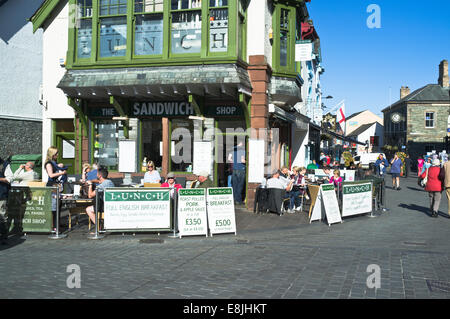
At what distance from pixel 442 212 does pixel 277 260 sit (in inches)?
348

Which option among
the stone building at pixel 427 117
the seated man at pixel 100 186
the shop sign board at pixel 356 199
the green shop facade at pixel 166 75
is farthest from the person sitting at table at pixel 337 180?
the stone building at pixel 427 117

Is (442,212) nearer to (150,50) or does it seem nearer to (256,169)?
(256,169)

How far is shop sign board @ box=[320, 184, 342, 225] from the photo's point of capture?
11555 mm

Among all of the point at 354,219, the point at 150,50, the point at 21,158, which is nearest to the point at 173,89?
the point at 150,50

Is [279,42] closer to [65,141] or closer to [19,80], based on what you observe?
[65,141]

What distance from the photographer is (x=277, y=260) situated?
7.62 metres

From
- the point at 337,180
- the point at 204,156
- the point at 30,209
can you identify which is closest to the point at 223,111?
the point at 204,156

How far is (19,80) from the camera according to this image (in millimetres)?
22203

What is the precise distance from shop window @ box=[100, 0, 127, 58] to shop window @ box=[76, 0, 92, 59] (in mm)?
495

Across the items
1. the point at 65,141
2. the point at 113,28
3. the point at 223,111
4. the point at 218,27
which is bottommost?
the point at 65,141

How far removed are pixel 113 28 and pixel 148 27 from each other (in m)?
1.20

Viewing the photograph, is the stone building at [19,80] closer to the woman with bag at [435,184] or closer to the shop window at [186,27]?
the shop window at [186,27]

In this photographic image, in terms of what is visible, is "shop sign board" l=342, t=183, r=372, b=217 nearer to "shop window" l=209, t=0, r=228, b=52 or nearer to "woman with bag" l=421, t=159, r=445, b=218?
"woman with bag" l=421, t=159, r=445, b=218

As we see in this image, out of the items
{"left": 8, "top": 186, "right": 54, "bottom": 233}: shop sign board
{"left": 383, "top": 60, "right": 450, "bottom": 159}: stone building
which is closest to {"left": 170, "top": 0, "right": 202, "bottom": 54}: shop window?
{"left": 8, "top": 186, "right": 54, "bottom": 233}: shop sign board
